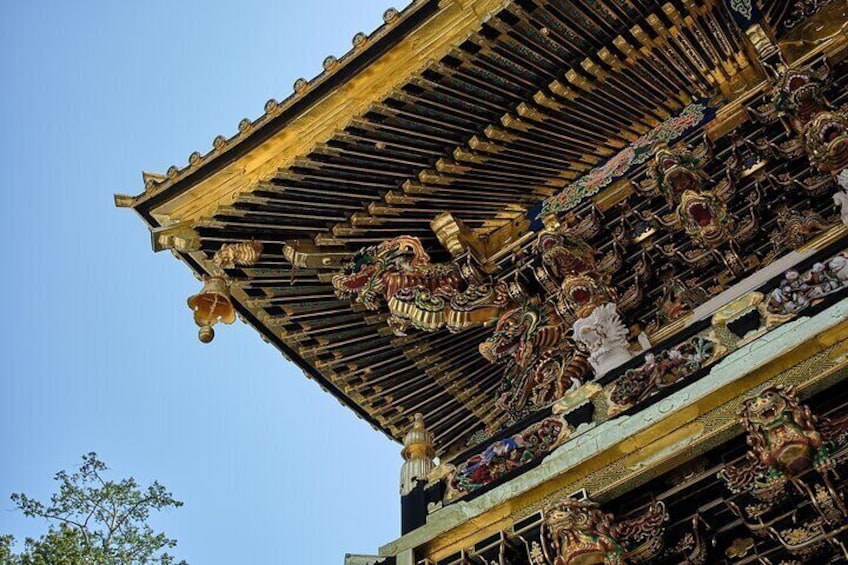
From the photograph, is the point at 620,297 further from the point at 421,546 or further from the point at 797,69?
the point at 421,546

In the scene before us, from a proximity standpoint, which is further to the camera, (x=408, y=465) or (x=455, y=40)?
(x=455, y=40)

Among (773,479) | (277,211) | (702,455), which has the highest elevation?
(277,211)

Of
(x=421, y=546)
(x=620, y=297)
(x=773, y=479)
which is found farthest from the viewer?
Answer: (x=620, y=297)

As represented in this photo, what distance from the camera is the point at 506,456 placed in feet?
17.4

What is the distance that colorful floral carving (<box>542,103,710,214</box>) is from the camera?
715 centimetres

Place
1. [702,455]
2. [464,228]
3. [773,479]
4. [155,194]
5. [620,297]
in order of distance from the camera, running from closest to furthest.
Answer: [773,479] < [702,455] < [620,297] < [155,194] < [464,228]

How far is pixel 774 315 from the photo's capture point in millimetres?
4672

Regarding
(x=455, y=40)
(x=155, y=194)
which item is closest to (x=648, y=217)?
(x=455, y=40)

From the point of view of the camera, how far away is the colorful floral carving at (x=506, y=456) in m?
5.18

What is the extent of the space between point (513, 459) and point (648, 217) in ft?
6.95

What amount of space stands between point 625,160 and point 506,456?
9.45ft

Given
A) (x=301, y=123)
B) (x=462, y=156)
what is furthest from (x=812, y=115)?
(x=301, y=123)

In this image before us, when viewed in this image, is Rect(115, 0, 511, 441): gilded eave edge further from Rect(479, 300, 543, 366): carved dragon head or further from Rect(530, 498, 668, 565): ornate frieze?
Rect(530, 498, 668, 565): ornate frieze

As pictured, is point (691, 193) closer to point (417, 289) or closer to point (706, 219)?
point (706, 219)
